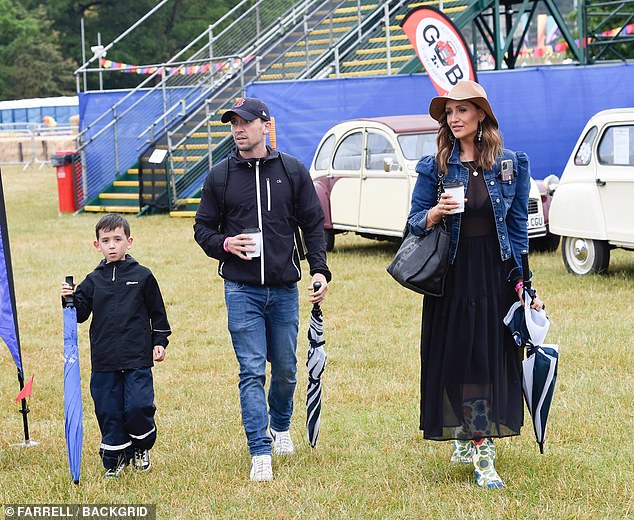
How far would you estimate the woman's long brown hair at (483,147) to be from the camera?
530 centimetres

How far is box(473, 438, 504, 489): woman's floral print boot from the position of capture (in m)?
5.38

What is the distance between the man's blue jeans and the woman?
2.68 ft

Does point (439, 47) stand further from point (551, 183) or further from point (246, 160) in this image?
point (246, 160)

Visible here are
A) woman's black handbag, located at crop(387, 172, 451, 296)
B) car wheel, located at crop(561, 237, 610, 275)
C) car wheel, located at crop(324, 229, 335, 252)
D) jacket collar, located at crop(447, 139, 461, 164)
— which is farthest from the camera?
car wheel, located at crop(324, 229, 335, 252)

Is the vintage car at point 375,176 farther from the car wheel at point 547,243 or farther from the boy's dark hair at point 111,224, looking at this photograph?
the boy's dark hair at point 111,224

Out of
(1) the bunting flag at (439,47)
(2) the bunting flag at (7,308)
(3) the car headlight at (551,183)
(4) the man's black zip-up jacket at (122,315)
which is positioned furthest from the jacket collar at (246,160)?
(1) the bunting flag at (439,47)

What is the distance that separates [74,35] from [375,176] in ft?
189

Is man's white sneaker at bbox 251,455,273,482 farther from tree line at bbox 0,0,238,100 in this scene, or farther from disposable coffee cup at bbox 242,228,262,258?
tree line at bbox 0,0,238,100

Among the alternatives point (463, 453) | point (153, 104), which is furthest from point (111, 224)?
point (153, 104)

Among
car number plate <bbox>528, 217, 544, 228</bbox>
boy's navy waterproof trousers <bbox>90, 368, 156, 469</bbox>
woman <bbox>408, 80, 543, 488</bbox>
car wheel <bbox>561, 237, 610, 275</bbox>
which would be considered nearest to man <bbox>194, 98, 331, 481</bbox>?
boy's navy waterproof trousers <bbox>90, 368, 156, 469</bbox>

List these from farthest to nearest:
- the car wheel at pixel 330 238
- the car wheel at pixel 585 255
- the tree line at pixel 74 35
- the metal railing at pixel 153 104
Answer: the tree line at pixel 74 35
the metal railing at pixel 153 104
the car wheel at pixel 330 238
the car wheel at pixel 585 255

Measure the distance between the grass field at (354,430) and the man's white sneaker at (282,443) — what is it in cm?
10

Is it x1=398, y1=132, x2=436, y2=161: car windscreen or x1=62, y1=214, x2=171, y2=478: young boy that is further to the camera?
x1=398, y1=132, x2=436, y2=161: car windscreen

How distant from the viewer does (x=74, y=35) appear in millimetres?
68312
